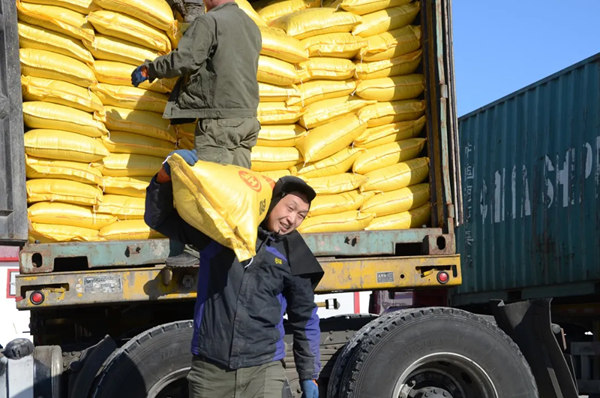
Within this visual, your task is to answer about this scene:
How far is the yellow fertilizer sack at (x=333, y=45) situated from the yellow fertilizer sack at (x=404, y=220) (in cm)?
111

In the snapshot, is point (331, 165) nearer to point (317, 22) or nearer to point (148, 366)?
point (317, 22)

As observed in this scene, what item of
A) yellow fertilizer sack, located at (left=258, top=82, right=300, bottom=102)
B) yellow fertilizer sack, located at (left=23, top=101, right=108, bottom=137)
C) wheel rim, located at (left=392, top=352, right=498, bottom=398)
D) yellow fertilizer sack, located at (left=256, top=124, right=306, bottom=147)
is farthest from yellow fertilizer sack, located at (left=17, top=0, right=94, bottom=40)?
wheel rim, located at (left=392, top=352, right=498, bottom=398)

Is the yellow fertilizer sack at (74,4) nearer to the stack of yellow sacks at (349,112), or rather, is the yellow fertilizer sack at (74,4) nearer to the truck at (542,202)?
the stack of yellow sacks at (349,112)

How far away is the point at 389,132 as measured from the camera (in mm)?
5086

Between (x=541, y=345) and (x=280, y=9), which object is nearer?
(x=541, y=345)

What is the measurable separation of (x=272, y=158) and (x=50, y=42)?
1.48 m

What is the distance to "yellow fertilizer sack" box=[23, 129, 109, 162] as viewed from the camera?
4.42 metres

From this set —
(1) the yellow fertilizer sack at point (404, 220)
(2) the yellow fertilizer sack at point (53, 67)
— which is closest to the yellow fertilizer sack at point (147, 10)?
(2) the yellow fertilizer sack at point (53, 67)

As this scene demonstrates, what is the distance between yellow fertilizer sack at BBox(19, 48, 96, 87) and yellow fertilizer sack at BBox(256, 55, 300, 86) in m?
1.03

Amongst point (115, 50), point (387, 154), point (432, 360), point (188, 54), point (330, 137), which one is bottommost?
point (432, 360)

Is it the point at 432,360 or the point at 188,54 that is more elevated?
the point at 188,54

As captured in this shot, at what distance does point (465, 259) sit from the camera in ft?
30.7

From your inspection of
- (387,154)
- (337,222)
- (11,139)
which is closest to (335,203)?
(337,222)

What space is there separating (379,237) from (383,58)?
4.05 ft
